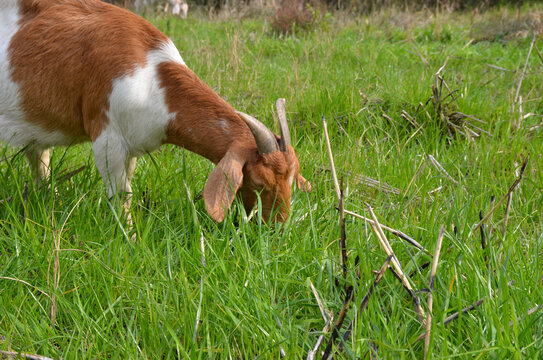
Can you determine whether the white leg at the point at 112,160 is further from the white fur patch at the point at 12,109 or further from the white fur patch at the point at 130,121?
the white fur patch at the point at 12,109

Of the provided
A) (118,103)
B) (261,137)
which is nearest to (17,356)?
(261,137)

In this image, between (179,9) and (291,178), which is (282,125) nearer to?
(291,178)

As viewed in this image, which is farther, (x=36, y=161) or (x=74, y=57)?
(x=36, y=161)

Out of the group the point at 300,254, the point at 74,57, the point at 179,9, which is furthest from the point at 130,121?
the point at 179,9

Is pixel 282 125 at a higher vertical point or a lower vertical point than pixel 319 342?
higher

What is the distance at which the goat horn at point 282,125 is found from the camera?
261 centimetres

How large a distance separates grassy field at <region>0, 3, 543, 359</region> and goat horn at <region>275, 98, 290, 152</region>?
0.99ft

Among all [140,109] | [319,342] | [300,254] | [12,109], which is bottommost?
[300,254]

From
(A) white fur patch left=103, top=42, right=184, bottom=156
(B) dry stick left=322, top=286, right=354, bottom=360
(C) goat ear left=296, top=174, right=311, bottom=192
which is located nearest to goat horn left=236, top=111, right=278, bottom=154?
(C) goat ear left=296, top=174, right=311, bottom=192

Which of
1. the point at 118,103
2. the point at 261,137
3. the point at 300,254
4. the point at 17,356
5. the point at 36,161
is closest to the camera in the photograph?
the point at 17,356

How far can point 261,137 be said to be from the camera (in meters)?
2.70

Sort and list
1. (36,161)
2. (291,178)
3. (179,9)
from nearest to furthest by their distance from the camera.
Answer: (291,178) → (36,161) → (179,9)

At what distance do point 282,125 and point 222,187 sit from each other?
0.40m

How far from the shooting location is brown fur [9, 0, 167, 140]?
2.99 m
